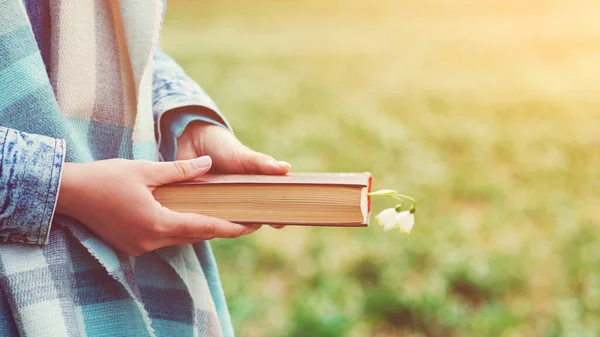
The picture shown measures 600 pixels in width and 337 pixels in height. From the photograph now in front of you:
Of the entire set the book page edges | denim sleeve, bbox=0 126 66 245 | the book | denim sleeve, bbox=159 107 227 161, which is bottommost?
denim sleeve, bbox=0 126 66 245

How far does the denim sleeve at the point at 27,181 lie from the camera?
0.82 m

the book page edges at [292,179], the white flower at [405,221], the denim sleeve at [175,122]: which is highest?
the denim sleeve at [175,122]

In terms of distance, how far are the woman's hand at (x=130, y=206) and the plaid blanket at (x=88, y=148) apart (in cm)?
3

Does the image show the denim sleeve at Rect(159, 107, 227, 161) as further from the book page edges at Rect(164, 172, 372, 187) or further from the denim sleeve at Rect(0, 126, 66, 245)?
the denim sleeve at Rect(0, 126, 66, 245)

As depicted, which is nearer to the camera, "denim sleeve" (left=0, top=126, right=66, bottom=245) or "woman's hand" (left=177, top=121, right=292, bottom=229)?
"denim sleeve" (left=0, top=126, right=66, bottom=245)

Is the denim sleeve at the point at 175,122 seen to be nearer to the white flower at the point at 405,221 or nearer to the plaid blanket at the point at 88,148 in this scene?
the plaid blanket at the point at 88,148

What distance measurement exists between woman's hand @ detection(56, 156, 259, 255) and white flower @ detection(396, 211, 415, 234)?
273 millimetres

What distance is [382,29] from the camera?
11.5 metres

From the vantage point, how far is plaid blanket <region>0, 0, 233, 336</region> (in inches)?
33.9

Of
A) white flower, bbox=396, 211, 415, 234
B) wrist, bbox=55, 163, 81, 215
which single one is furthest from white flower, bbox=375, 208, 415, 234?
wrist, bbox=55, 163, 81, 215

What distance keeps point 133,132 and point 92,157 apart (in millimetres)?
64

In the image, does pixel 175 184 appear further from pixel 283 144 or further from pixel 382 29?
pixel 382 29

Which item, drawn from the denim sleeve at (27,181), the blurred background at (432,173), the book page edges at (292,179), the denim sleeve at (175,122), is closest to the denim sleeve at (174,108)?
the denim sleeve at (175,122)

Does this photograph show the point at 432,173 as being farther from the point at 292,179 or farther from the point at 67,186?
the point at 67,186
